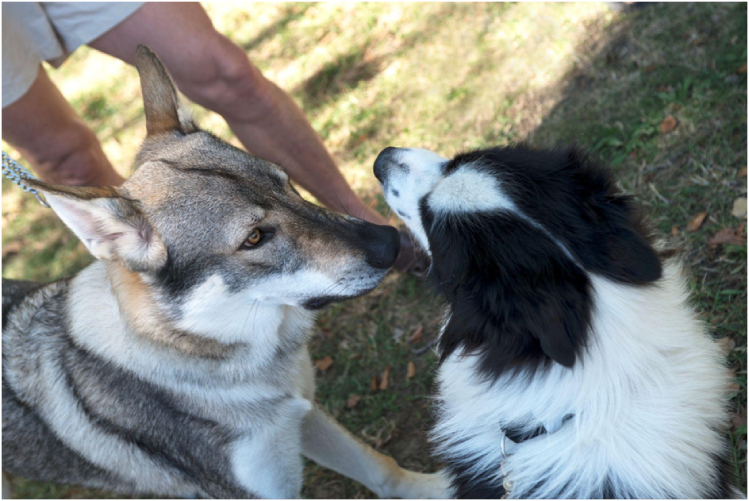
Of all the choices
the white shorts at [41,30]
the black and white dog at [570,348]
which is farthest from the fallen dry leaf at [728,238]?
the white shorts at [41,30]

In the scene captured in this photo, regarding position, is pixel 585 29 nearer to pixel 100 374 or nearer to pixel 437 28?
pixel 437 28

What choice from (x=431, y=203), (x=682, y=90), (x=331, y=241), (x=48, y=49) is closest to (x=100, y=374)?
(x=331, y=241)

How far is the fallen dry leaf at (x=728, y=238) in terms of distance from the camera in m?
3.01

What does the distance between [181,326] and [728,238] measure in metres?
2.82

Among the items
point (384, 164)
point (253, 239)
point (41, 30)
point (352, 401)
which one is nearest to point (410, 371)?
point (352, 401)

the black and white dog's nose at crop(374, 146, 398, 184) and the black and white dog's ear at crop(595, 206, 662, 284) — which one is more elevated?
the black and white dog's nose at crop(374, 146, 398, 184)

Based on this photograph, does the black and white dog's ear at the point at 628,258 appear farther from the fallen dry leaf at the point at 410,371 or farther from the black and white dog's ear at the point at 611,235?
the fallen dry leaf at the point at 410,371

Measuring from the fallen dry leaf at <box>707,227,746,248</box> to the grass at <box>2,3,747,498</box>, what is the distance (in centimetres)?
5

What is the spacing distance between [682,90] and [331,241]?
9.06 ft

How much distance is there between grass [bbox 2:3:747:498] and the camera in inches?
130

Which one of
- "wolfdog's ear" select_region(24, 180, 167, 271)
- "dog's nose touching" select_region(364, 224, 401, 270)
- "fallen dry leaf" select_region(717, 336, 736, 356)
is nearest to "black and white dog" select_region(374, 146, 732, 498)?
"dog's nose touching" select_region(364, 224, 401, 270)

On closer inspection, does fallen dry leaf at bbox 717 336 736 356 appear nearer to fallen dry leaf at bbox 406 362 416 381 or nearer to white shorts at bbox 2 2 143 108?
fallen dry leaf at bbox 406 362 416 381

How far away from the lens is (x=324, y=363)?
3.84m

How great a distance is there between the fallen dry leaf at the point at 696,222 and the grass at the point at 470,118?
24 mm
